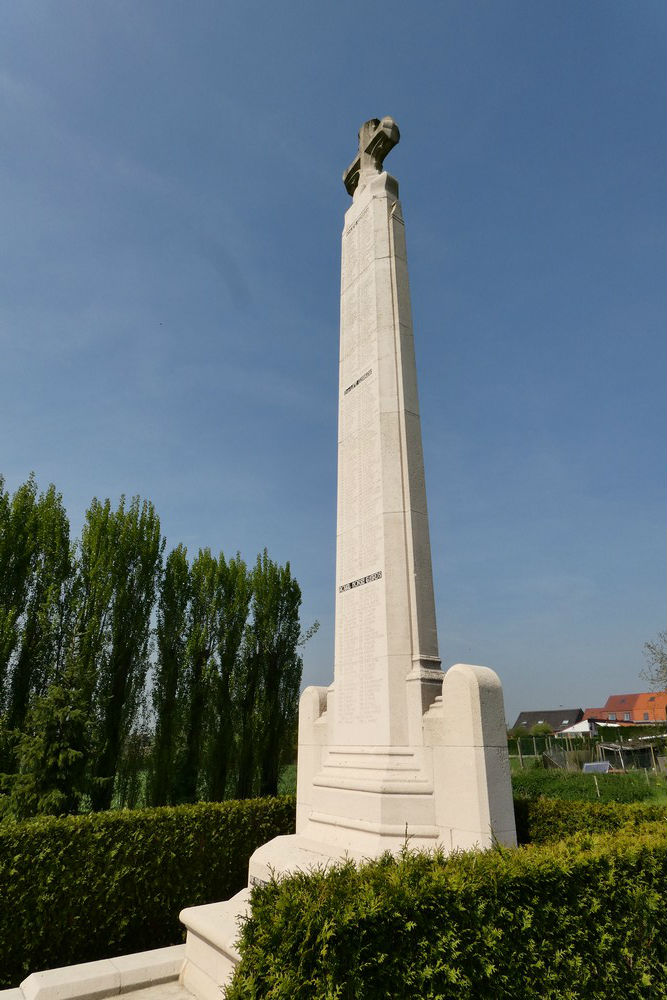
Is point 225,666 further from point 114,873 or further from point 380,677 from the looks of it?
point 380,677

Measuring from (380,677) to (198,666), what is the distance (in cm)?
1221

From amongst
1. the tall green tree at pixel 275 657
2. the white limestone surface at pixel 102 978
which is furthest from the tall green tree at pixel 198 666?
the white limestone surface at pixel 102 978

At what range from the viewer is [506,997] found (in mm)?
Answer: 3438

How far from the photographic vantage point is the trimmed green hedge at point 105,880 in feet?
21.0

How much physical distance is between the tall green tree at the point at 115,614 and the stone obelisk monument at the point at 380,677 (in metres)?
8.67

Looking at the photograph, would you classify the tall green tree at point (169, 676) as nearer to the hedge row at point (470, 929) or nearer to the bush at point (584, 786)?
the bush at point (584, 786)

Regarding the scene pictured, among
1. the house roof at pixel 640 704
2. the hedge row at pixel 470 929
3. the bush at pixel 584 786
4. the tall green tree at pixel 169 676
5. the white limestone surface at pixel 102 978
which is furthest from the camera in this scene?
the house roof at pixel 640 704

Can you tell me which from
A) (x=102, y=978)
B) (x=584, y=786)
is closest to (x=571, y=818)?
(x=102, y=978)

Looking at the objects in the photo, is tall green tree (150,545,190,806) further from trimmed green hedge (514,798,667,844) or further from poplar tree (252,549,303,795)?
trimmed green hedge (514,798,667,844)

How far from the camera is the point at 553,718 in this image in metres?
81.4

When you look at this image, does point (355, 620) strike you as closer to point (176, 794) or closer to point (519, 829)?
point (519, 829)

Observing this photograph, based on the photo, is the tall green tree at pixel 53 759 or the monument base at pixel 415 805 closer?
the monument base at pixel 415 805

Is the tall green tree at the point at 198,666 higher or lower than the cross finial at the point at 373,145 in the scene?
lower

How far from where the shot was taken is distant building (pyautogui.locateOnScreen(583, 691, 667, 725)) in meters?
76.0
